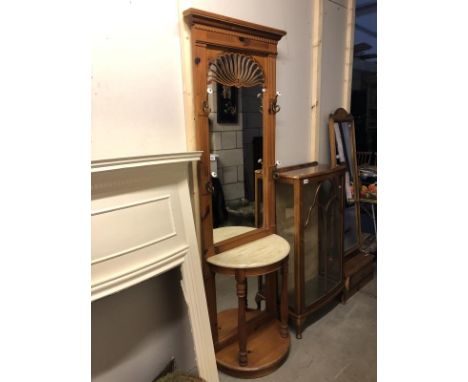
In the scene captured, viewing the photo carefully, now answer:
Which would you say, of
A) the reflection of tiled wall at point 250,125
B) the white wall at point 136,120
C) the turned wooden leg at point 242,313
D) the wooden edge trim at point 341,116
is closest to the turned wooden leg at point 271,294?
the turned wooden leg at point 242,313

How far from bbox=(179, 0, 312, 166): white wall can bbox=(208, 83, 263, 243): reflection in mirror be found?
11.7 inches

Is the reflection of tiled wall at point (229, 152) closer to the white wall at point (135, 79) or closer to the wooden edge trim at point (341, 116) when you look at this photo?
the white wall at point (135, 79)

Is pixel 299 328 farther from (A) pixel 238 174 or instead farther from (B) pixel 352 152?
(B) pixel 352 152

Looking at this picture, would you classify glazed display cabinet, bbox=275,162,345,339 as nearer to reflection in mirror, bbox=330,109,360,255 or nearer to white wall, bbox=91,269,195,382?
reflection in mirror, bbox=330,109,360,255

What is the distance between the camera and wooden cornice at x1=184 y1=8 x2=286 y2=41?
1544mm

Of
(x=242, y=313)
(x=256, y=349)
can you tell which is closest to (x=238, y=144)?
(x=242, y=313)

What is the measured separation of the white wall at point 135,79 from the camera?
53.0 inches

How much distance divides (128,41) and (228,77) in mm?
550

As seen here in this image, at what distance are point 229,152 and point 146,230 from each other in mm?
701

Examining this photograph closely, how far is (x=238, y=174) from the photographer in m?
1.96

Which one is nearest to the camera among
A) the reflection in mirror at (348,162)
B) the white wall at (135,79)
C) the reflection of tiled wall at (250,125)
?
the white wall at (135,79)

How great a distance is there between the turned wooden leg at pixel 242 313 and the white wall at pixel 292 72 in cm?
87

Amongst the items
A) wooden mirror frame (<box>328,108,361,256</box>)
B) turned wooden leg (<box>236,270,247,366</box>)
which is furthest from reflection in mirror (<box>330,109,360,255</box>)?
turned wooden leg (<box>236,270,247,366</box>)
